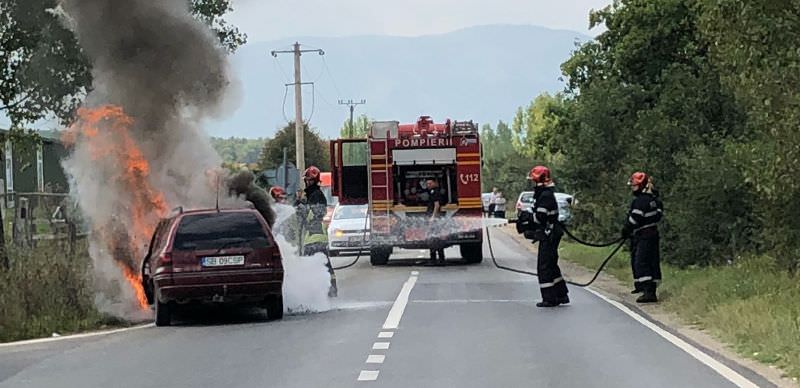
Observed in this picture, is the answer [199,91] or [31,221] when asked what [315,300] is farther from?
[31,221]

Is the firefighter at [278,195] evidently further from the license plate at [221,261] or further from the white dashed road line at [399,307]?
the license plate at [221,261]

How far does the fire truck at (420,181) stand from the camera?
90.4 ft

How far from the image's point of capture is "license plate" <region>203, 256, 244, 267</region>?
50.2ft

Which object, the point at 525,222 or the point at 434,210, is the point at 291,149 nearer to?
the point at 434,210

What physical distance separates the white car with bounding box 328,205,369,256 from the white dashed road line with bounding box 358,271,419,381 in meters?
7.99

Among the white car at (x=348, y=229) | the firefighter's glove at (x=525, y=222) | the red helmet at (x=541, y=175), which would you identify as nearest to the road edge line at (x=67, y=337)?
the firefighter's glove at (x=525, y=222)

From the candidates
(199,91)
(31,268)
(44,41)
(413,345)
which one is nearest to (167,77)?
(199,91)

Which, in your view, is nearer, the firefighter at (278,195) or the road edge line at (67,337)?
the road edge line at (67,337)

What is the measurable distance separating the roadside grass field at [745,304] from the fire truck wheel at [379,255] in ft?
22.9

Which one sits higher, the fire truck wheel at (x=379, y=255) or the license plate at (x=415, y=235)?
the license plate at (x=415, y=235)

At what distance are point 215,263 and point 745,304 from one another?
651cm

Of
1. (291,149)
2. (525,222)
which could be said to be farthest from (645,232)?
(291,149)

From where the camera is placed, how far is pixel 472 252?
94.3 ft

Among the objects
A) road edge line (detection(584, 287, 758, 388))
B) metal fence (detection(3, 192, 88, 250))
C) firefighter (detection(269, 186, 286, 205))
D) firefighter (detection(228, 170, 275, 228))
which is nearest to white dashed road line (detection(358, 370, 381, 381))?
road edge line (detection(584, 287, 758, 388))
